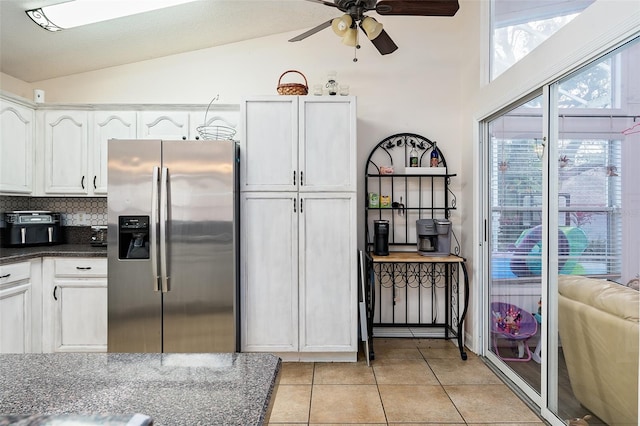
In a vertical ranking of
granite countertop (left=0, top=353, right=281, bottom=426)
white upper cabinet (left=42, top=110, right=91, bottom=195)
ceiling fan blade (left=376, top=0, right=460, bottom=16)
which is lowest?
granite countertop (left=0, top=353, right=281, bottom=426)

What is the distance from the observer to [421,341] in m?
3.70

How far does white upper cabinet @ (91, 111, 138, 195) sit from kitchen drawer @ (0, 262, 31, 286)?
0.83m

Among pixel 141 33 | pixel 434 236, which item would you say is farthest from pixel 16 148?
pixel 434 236

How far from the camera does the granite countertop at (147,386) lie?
74 cm

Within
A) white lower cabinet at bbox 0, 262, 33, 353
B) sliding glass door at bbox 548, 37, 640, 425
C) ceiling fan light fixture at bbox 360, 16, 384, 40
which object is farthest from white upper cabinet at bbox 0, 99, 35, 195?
sliding glass door at bbox 548, 37, 640, 425

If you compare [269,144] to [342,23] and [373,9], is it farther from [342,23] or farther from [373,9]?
[373,9]

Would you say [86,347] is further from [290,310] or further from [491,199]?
[491,199]

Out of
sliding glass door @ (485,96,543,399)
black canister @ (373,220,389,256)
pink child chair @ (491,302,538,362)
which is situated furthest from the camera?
black canister @ (373,220,389,256)

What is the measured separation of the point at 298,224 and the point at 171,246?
100 cm

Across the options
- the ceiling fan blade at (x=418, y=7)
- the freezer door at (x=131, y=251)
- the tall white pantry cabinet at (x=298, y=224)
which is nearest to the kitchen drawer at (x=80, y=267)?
the freezer door at (x=131, y=251)

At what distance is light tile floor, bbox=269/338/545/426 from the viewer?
7.74 feet

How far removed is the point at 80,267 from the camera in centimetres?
315

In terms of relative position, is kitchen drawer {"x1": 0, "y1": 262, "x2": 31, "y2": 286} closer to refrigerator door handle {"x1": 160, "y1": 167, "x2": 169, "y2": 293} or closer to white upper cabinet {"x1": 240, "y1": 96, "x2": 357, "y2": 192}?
refrigerator door handle {"x1": 160, "y1": 167, "x2": 169, "y2": 293}

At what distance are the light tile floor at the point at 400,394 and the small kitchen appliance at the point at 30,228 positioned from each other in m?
2.47
